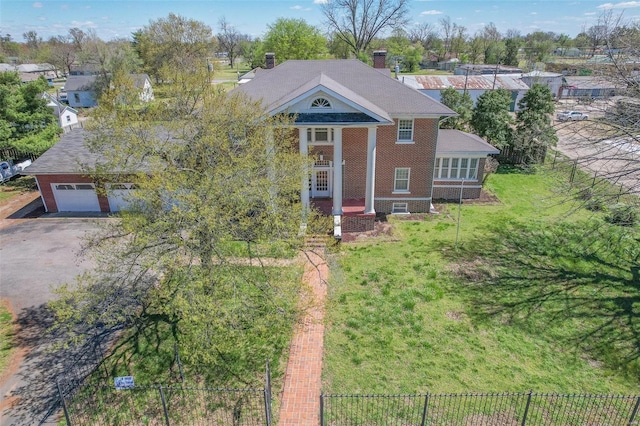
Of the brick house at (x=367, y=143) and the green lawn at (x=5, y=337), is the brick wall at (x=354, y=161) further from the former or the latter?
the green lawn at (x=5, y=337)

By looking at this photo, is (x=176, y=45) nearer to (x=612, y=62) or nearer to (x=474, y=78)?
(x=474, y=78)

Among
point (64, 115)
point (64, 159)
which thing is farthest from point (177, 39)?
point (64, 159)

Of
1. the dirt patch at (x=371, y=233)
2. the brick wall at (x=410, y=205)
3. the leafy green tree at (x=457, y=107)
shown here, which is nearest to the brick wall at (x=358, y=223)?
the dirt patch at (x=371, y=233)

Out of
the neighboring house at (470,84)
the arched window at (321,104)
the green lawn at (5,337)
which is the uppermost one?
the arched window at (321,104)

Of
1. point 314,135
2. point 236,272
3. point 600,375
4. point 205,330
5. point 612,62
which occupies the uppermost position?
point 612,62

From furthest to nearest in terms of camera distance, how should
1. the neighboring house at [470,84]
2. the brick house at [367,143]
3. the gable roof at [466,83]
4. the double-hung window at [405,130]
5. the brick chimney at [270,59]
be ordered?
the gable roof at [466,83], the neighboring house at [470,84], the brick chimney at [270,59], the double-hung window at [405,130], the brick house at [367,143]

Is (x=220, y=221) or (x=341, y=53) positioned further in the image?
(x=341, y=53)

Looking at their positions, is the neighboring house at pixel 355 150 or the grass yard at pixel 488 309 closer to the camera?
the grass yard at pixel 488 309

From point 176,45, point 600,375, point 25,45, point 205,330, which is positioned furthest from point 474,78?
point 25,45
